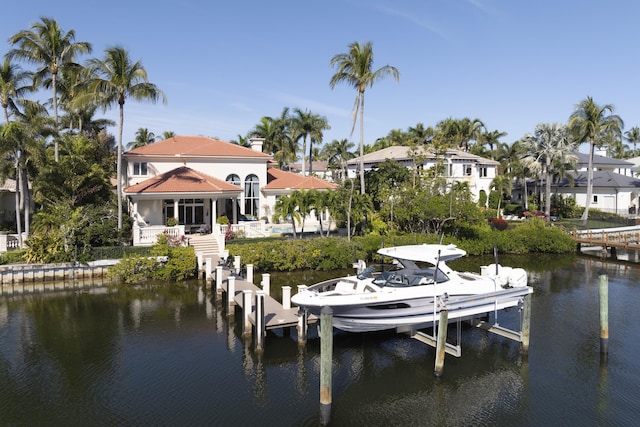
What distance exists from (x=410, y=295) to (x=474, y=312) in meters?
2.84

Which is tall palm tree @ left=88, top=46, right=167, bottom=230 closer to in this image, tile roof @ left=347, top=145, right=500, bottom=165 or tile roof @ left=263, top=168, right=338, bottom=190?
tile roof @ left=263, top=168, right=338, bottom=190

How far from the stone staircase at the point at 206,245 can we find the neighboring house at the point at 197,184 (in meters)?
0.74

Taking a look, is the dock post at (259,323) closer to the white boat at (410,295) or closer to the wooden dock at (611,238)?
the white boat at (410,295)

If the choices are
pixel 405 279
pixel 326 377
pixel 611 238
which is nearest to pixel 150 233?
pixel 405 279

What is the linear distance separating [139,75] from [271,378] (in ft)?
72.6

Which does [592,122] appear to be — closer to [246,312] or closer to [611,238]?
[611,238]

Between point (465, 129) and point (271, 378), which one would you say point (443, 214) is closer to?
point (271, 378)

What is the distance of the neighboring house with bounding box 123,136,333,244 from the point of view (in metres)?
32.4

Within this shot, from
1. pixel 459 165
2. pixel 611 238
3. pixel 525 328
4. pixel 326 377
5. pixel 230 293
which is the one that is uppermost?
pixel 459 165

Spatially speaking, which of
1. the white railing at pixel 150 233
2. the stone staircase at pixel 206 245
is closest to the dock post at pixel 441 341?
the stone staircase at pixel 206 245

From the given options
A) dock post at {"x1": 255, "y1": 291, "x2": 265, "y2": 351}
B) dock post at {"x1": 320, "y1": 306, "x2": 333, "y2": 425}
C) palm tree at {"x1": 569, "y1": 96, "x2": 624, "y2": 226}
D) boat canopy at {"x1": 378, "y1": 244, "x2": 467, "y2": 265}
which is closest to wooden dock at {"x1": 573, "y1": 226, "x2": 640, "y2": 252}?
palm tree at {"x1": 569, "y1": 96, "x2": 624, "y2": 226}

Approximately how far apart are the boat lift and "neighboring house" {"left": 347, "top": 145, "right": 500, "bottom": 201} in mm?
28731

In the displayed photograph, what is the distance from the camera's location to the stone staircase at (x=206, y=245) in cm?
2854

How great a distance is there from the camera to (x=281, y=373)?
565 inches
